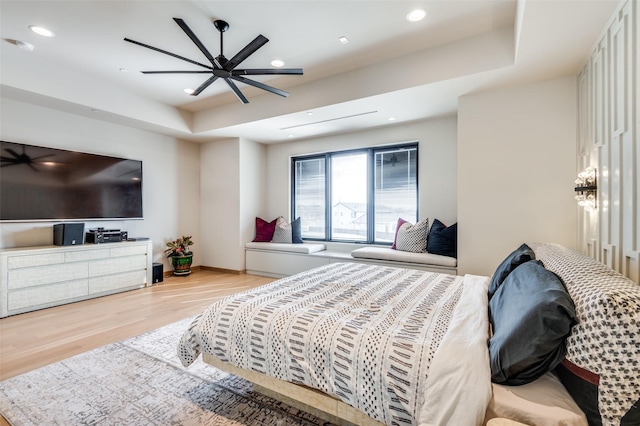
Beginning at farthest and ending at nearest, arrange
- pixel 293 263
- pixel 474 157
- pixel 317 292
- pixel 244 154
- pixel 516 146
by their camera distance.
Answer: pixel 244 154 < pixel 293 263 < pixel 474 157 < pixel 516 146 < pixel 317 292

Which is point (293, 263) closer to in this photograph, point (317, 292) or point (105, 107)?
point (317, 292)

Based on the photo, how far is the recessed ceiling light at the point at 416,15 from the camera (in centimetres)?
251

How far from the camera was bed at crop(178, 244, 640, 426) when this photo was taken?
1010 millimetres

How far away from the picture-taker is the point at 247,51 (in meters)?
2.54

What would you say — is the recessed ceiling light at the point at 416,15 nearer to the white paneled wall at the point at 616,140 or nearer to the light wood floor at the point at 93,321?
the white paneled wall at the point at 616,140

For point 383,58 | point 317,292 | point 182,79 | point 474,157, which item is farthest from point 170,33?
point 474,157

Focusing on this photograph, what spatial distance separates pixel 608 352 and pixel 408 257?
10.1 feet

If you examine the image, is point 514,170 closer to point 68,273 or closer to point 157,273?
point 157,273

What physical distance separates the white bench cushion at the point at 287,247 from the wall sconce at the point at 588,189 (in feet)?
11.7

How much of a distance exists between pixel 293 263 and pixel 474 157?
3.18m

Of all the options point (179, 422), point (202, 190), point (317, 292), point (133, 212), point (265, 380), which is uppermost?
point (202, 190)

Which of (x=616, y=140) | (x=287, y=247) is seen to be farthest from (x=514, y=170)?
(x=287, y=247)

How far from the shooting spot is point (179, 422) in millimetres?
1668

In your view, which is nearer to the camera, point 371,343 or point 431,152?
point 371,343
